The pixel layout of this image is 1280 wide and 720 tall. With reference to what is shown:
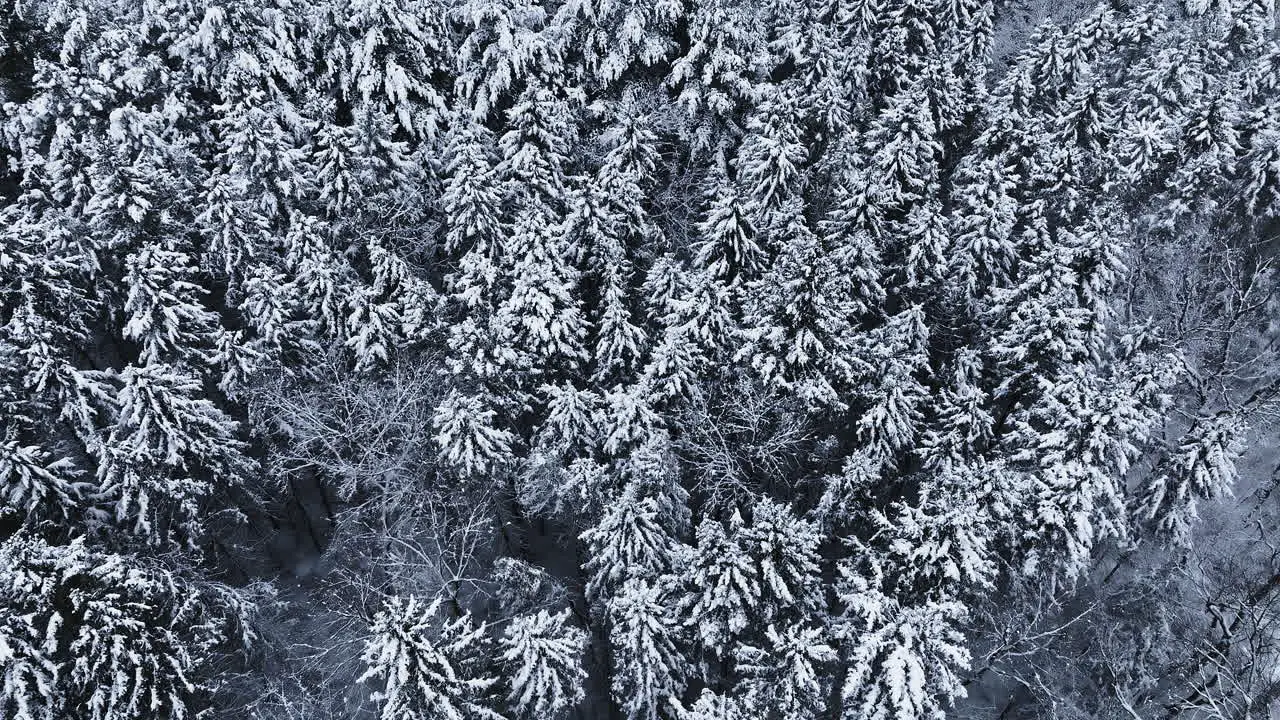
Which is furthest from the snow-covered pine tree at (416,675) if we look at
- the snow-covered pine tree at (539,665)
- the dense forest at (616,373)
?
the snow-covered pine tree at (539,665)

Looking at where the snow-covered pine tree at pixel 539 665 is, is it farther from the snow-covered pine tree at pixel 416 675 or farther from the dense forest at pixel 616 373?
the snow-covered pine tree at pixel 416 675

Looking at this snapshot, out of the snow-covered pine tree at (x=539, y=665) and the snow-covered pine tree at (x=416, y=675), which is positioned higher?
the snow-covered pine tree at (x=416, y=675)

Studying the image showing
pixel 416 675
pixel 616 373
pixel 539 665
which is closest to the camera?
pixel 416 675

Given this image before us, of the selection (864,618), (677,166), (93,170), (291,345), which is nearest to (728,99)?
(677,166)

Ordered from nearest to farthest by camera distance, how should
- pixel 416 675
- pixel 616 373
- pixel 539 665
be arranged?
pixel 416 675 < pixel 539 665 < pixel 616 373

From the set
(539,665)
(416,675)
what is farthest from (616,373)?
(416,675)

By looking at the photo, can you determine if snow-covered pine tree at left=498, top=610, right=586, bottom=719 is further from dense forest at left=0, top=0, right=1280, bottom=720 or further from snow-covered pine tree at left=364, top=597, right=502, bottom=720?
snow-covered pine tree at left=364, top=597, right=502, bottom=720

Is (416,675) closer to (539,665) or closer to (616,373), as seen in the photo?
(539,665)

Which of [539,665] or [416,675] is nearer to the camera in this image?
[416,675]

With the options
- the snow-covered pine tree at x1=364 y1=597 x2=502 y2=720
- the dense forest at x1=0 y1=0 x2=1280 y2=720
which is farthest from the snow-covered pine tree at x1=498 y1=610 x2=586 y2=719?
the snow-covered pine tree at x1=364 y1=597 x2=502 y2=720
